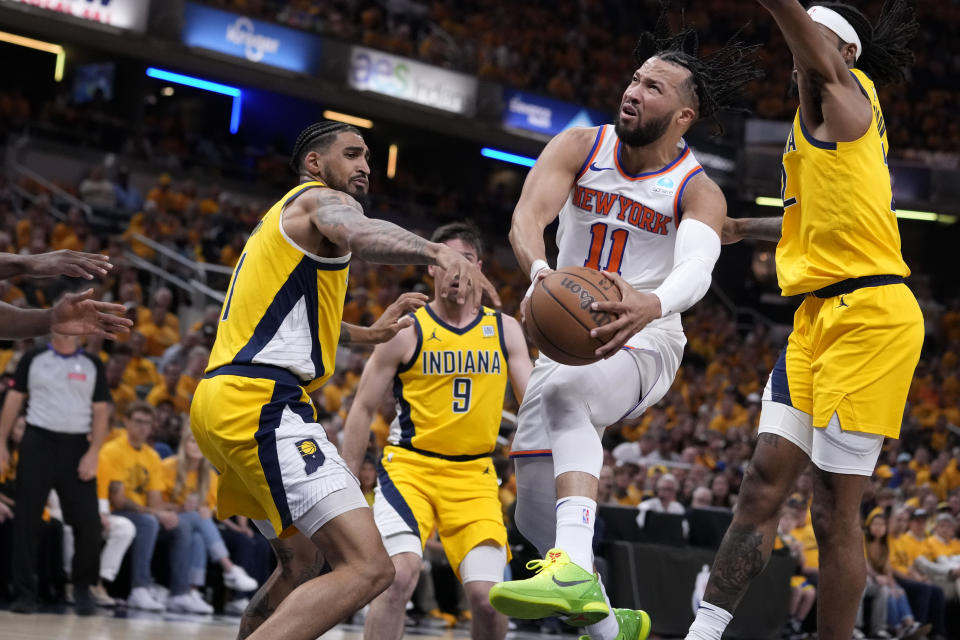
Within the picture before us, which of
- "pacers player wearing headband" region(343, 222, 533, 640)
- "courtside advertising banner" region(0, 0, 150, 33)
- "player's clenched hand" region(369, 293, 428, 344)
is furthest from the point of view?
"courtside advertising banner" region(0, 0, 150, 33)

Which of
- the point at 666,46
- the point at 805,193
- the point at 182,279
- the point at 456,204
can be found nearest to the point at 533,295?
the point at 805,193

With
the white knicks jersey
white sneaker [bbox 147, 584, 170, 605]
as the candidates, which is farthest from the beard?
white sneaker [bbox 147, 584, 170, 605]

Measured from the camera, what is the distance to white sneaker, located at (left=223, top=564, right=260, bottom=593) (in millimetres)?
9680

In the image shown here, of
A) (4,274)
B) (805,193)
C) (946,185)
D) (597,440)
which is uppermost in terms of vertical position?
(946,185)

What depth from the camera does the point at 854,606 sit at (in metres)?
4.57

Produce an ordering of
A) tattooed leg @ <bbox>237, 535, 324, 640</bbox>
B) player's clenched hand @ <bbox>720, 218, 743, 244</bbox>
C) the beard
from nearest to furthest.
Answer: the beard
tattooed leg @ <bbox>237, 535, 324, 640</bbox>
player's clenched hand @ <bbox>720, 218, 743, 244</bbox>

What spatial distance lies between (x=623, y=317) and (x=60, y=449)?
6189 millimetres

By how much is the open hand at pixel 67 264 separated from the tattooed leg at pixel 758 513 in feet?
8.85

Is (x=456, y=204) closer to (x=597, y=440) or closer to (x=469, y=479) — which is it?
(x=469, y=479)

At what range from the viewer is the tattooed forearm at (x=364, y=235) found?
3.97 meters

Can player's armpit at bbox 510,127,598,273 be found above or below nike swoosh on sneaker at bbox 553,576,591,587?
above

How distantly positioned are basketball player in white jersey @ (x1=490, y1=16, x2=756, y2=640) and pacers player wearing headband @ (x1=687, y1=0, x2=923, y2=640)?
397mm

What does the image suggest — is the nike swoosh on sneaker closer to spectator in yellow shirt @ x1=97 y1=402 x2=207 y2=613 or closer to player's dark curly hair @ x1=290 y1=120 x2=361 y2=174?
player's dark curly hair @ x1=290 y1=120 x2=361 y2=174

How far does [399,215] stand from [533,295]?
68.1 ft
